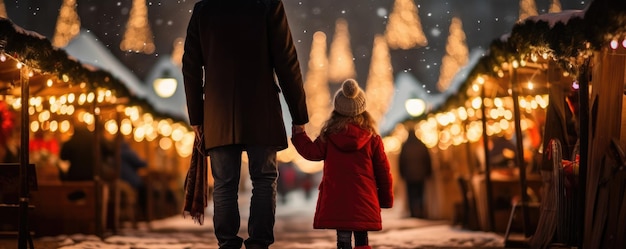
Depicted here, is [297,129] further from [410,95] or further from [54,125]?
[410,95]

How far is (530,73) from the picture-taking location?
13.0 meters

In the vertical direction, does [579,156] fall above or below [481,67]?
below

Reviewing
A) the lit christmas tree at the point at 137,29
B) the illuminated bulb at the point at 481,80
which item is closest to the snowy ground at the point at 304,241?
the illuminated bulb at the point at 481,80

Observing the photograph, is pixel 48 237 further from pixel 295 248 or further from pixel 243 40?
pixel 243 40

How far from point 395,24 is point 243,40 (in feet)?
69.4

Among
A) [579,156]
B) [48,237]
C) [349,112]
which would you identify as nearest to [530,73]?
[579,156]

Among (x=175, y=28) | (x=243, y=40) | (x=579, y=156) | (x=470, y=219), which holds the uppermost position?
(x=175, y=28)

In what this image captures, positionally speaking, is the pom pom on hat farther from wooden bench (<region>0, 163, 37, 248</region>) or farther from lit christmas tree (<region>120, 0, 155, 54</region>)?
lit christmas tree (<region>120, 0, 155, 54</region>)

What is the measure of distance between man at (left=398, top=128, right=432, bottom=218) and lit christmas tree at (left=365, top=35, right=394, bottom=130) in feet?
57.0

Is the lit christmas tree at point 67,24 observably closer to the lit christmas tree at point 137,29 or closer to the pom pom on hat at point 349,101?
the lit christmas tree at point 137,29

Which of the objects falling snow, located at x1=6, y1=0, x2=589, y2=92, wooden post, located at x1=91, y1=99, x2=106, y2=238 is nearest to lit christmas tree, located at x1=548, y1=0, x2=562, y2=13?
falling snow, located at x1=6, y1=0, x2=589, y2=92

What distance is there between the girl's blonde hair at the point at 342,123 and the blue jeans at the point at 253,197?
1222mm

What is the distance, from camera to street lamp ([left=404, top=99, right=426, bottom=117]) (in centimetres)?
2272

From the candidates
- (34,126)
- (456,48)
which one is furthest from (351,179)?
(456,48)
